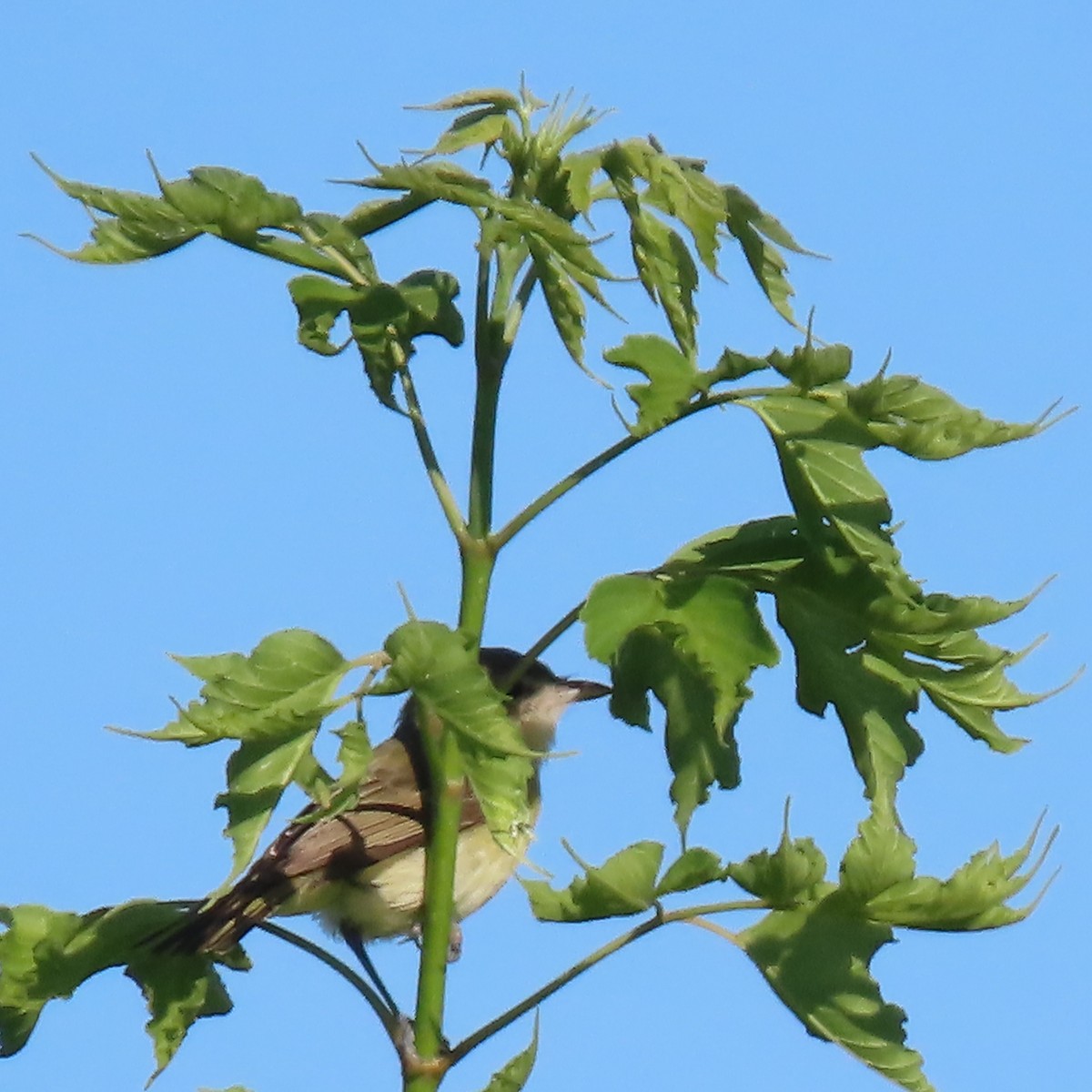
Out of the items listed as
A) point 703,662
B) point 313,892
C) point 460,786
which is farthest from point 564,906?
point 313,892

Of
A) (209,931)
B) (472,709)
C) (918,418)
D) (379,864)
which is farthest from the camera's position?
(379,864)

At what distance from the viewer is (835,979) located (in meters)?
3.25

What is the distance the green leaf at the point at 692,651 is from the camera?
304 centimetres

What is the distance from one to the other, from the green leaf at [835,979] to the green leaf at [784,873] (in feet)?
0.17

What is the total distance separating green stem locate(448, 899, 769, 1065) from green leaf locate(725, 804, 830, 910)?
0.05 m

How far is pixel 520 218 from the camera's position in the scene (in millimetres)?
2984

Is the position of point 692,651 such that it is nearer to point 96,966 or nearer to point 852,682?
point 852,682

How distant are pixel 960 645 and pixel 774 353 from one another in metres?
0.67

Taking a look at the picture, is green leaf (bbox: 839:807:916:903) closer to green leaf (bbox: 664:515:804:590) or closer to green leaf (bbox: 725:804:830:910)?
green leaf (bbox: 725:804:830:910)

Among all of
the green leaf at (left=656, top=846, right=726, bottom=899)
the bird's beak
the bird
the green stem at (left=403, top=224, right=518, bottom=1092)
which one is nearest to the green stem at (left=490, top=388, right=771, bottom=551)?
the green stem at (left=403, top=224, right=518, bottom=1092)

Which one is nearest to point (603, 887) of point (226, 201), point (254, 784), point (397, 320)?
point (254, 784)

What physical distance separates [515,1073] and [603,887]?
34 cm

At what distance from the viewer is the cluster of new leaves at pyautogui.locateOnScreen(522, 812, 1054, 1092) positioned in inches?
120

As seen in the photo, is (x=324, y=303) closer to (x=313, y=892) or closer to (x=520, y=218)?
(x=520, y=218)
